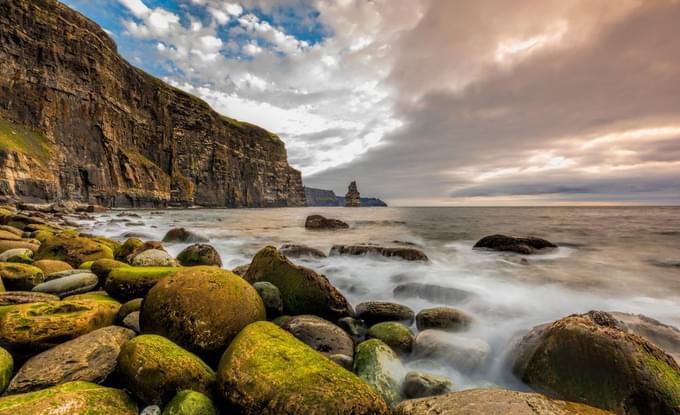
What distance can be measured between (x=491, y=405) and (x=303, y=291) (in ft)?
10.9

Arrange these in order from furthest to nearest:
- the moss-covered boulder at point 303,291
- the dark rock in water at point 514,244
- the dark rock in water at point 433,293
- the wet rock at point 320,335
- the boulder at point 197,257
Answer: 1. the dark rock in water at point 514,244
2. the boulder at point 197,257
3. the dark rock in water at point 433,293
4. the moss-covered boulder at point 303,291
5. the wet rock at point 320,335

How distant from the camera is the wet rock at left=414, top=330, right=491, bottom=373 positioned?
4.10 meters

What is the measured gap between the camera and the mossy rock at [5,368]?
2.45 m

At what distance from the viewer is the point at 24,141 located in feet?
129

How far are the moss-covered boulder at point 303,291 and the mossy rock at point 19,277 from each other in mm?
3427

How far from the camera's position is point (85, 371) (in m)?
2.68

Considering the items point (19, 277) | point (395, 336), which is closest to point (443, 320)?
point (395, 336)

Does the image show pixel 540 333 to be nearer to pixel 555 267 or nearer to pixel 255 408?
pixel 255 408

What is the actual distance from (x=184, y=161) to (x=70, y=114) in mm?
34850

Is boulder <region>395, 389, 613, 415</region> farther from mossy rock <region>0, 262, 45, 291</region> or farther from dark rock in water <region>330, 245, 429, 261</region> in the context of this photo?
dark rock in water <region>330, 245, 429, 261</region>

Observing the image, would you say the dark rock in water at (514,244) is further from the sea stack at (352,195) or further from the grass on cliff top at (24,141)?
the sea stack at (352,195)

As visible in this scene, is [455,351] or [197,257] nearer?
[455,351]

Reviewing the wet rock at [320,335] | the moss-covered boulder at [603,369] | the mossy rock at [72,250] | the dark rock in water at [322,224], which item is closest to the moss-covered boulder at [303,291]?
the wet rock at [320,335]

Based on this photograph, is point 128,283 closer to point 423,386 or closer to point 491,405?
point 423,386
